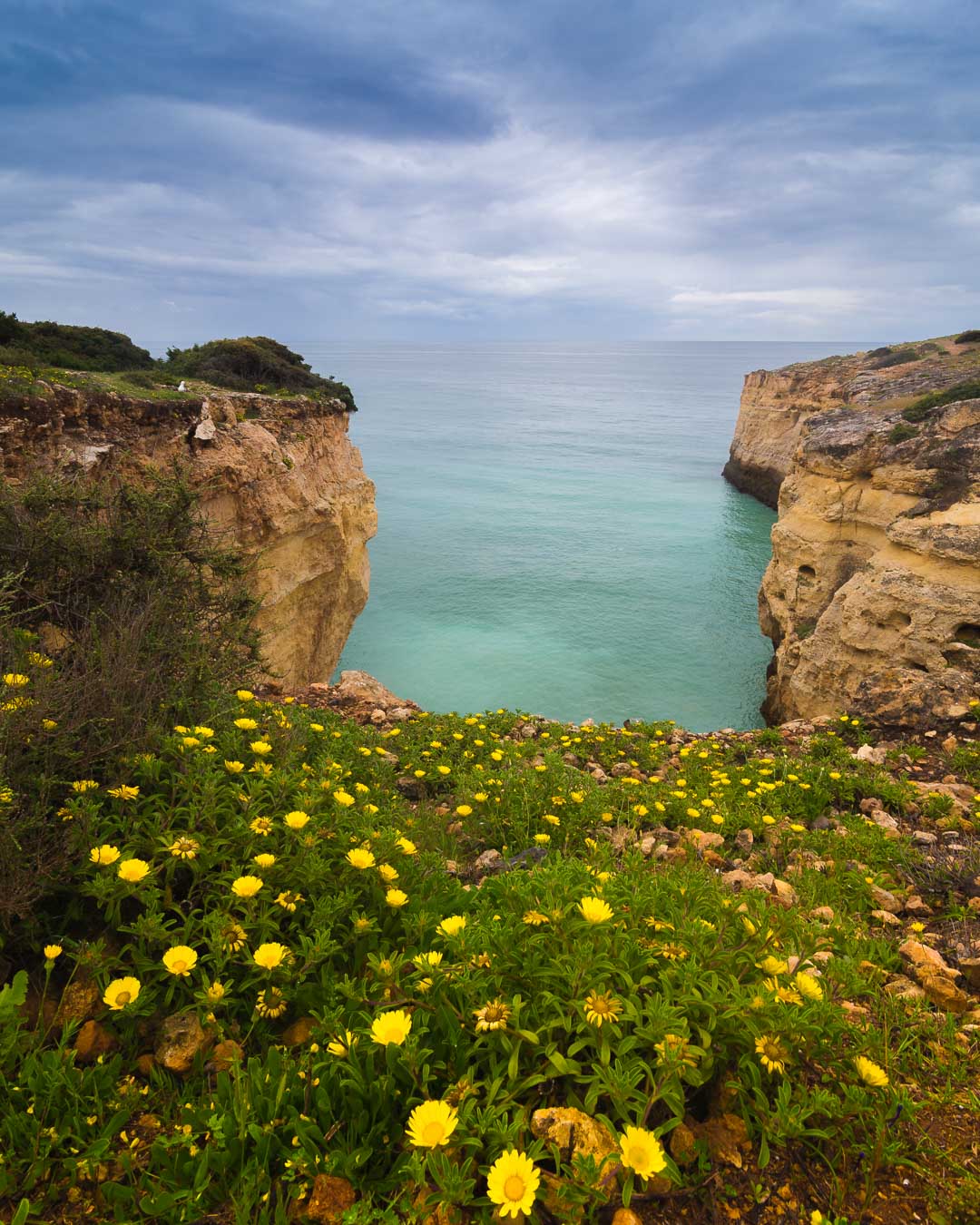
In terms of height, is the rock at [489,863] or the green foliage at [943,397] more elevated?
the green foliage at [943,397]

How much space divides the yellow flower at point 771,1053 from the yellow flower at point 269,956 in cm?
138

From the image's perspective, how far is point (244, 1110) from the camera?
5.17ft

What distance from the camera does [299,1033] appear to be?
194 cm

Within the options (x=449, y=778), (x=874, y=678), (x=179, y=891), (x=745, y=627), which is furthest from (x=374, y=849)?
(x=745, y=627)

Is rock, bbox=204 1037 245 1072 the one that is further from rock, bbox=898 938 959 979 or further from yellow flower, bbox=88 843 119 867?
rock, bbox=898 938 959 979

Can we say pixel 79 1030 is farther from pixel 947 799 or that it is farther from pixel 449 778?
pixel 947 799

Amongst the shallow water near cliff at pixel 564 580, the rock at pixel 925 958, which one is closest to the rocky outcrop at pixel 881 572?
the shallow water near cliff at pixel 564 580

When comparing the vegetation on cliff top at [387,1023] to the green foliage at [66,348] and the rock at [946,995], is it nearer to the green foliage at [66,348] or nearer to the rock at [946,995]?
the rock at [946,995]

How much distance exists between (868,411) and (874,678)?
10.1 m

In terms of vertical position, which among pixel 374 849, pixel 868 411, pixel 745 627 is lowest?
pixel 745 627

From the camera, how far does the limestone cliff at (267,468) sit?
27.7 ft

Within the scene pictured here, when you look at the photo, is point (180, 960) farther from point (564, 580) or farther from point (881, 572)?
point (564, 580)

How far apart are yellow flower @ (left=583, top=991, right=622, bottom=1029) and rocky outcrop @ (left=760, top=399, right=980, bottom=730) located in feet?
25.2

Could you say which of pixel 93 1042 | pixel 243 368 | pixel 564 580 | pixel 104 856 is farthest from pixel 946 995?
pixel 564 580
